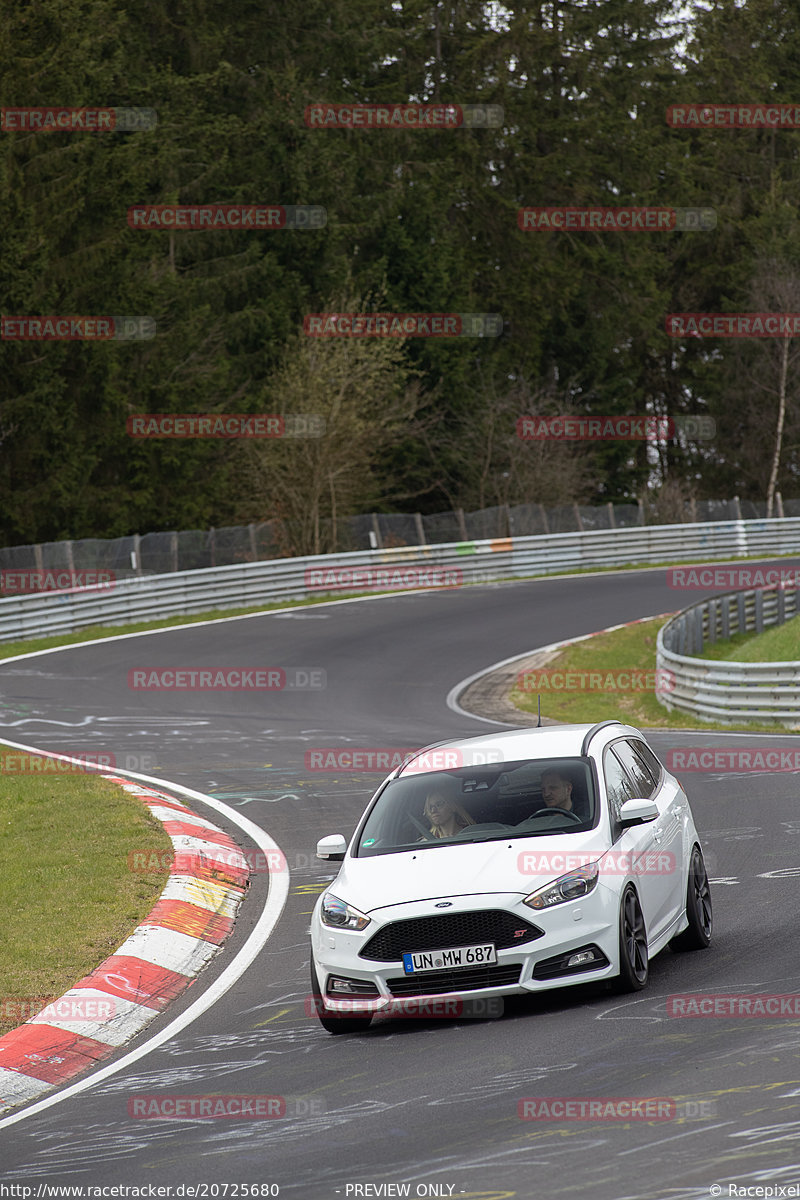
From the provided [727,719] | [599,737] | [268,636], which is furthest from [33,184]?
[599,737]

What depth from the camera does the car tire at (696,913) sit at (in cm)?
948

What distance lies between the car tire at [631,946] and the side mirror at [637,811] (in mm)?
399

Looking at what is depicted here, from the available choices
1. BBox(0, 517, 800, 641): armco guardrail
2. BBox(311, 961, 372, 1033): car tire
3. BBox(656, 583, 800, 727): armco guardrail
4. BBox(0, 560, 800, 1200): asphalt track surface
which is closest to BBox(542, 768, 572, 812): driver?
BBox(0, 560, 800, 1200): asphalt track surface

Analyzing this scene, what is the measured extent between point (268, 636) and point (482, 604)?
648 cm

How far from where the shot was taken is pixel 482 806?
9289 millimetres


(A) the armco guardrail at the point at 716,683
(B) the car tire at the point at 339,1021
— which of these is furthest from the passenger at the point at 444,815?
(A) the armco guardrail at the point at 716,683

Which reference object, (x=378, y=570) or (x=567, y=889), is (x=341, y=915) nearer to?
(x=567, y=889)

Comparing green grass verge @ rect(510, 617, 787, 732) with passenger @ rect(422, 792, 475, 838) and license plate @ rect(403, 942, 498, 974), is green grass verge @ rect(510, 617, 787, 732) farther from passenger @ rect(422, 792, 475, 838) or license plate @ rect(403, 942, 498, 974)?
license plate @ rect(403, 942, 498, 974)

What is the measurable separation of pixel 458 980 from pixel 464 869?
62cm

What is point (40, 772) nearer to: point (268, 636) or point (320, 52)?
point (268, 636)

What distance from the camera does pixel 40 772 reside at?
735 inches

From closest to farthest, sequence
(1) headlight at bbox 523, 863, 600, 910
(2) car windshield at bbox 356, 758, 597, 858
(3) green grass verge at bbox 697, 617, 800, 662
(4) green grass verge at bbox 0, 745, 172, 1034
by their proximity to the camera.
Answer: (1) headlight at bbox 523, 863, 600, 910
(2) car windshield at bbox 356, 758, 597, 858
(4) green grass verge at bbox 0, 745, 172, 1034
(3) green grass verge at bbox 697, 617, 800, 662

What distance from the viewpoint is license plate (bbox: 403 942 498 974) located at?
8.08m

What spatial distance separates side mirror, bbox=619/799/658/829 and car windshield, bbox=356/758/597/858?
222mm
